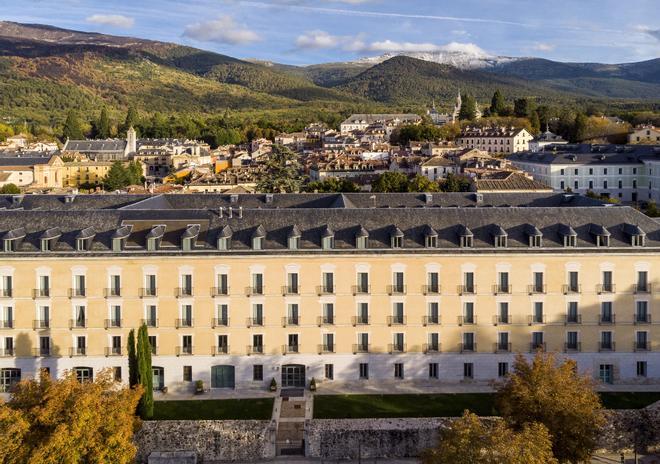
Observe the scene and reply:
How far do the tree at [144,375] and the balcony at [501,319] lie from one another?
20206 mm

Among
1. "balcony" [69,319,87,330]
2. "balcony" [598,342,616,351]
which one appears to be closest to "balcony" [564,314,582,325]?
"balcony" [598,342,616,351]

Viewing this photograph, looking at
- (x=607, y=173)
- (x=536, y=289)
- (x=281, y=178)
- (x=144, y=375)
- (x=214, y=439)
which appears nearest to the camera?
(x=214, y=439)

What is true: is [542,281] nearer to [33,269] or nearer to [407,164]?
[33,269]

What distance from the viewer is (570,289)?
43.4 metres

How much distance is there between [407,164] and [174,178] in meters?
43.4

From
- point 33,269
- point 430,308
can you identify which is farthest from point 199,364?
point 430,308

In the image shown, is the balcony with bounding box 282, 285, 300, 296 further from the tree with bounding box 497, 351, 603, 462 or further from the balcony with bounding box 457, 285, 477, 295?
the tree with bounding box 497, 351, 603, 462

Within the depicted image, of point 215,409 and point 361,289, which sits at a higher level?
point 361,289

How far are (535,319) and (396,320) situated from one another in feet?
27.5

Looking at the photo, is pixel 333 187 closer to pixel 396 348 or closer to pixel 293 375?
pixel 396 348

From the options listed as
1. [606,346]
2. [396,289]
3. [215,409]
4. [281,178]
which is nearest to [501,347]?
[606,346]

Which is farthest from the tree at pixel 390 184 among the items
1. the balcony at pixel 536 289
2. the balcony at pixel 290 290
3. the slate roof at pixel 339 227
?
the balcony at pixel 290 290

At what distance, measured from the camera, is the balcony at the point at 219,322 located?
42781 millimetres

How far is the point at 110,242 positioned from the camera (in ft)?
141
